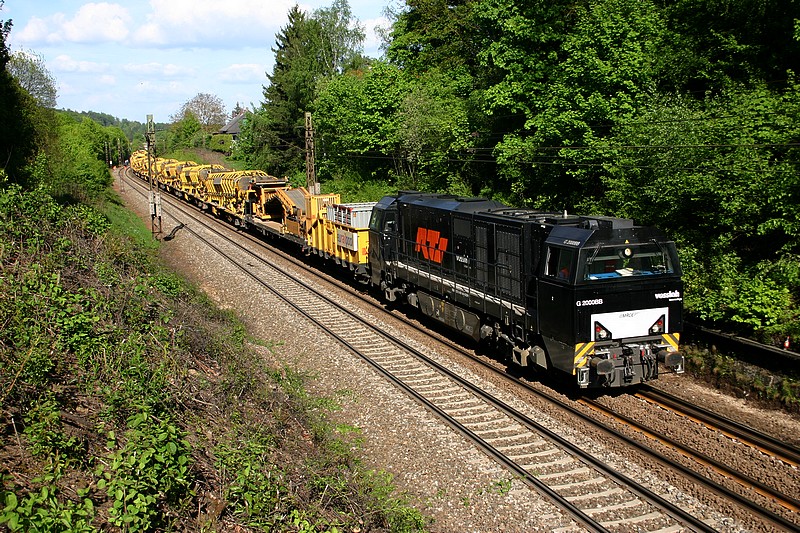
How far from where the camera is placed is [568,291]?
11797 mm

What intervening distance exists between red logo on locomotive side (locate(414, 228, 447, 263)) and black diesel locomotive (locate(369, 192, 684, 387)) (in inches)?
23.0

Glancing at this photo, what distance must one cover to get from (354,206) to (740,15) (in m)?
15.2

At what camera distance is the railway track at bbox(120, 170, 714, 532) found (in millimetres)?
8727

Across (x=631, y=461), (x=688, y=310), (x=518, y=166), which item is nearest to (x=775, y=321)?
(x=688, y=310)

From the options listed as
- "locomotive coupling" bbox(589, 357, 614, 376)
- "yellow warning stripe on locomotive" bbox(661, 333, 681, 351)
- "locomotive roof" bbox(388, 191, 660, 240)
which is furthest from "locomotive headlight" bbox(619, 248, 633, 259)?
"locomotive coupling" bbox(589, 357, 614, 376)

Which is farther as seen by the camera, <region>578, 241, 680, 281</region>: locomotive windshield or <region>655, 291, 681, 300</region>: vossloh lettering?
<region>655, 291, 681, 300</region>: vossloh lettering

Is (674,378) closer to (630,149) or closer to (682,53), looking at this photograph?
(630,149)

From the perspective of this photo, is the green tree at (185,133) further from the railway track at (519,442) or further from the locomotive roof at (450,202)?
the railway track at (519,442)

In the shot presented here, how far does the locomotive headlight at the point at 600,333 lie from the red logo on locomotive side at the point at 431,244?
6.05 meters

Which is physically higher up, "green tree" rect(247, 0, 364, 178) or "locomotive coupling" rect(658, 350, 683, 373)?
"green tree" rect(247, 0, 364, 178)

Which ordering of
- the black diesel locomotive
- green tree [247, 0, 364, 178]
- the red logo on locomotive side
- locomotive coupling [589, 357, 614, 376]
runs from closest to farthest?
locomotive coupling [589, 357, 614, 376], the black diesel locomotive, the red logo on locomotive side, green tree [247, 0, 364, 178]

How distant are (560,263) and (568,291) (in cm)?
65

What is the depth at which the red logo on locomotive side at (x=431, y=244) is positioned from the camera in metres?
17.3

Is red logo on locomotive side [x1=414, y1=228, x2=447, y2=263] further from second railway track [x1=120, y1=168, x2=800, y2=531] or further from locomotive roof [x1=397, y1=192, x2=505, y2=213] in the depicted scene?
second railway track [x1=120, y1=168, x2=800, y2=531]
